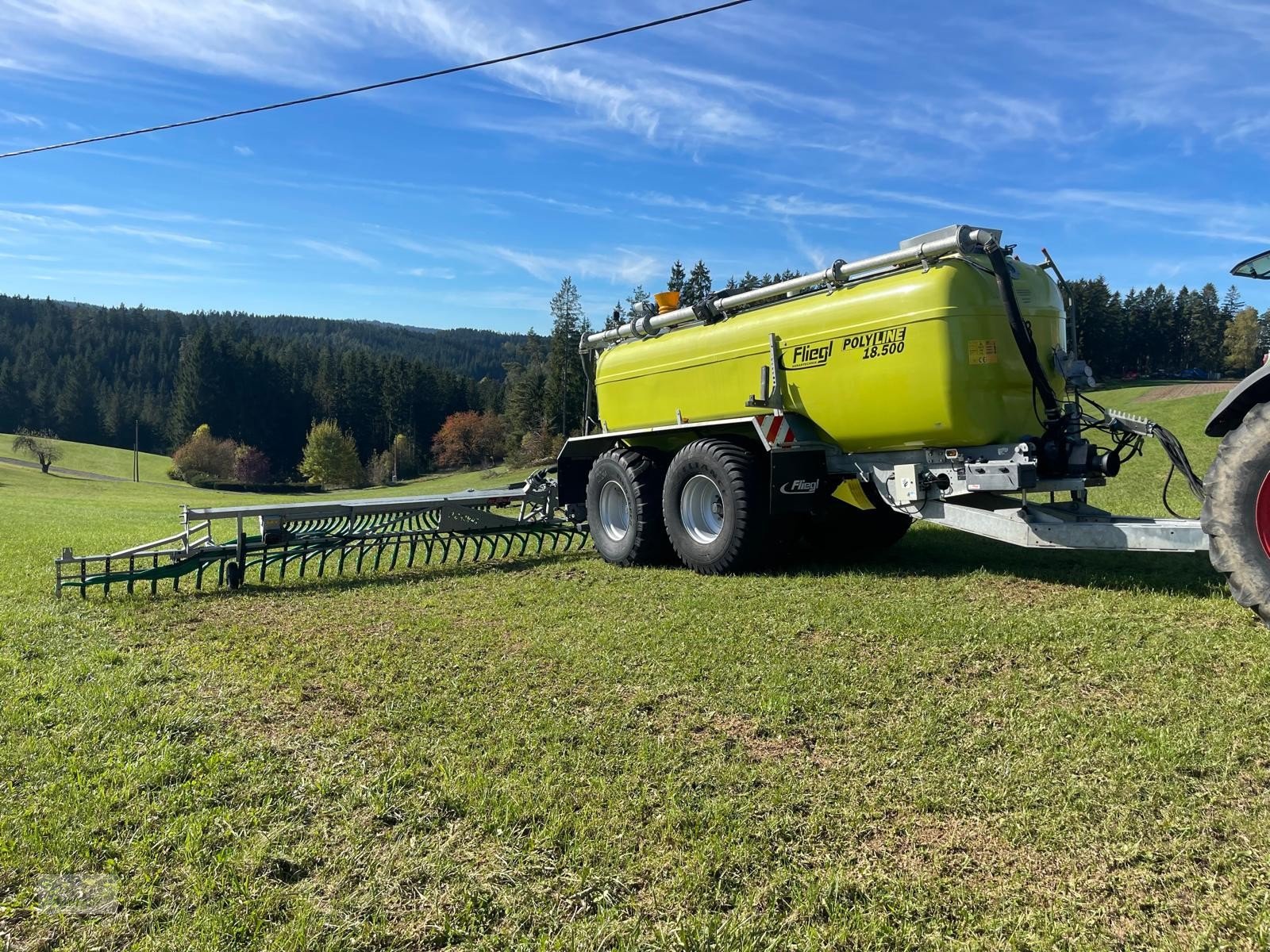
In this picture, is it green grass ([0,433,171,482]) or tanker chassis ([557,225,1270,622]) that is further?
green grass ([0,433,171,482])

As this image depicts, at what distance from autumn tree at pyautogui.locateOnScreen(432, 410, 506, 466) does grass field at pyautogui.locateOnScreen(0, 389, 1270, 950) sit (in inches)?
3313

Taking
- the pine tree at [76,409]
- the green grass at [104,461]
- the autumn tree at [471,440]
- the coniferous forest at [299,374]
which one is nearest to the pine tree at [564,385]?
the coniferous forest at [299,374]

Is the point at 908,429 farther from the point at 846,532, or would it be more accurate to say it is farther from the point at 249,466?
the point at 249,466

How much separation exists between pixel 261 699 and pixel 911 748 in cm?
363

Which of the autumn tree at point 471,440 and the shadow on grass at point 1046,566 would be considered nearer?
the shadow on grass at point 1046,566

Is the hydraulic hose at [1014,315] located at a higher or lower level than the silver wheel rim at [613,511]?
higher

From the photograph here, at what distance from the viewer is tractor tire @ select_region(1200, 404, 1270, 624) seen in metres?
4.71

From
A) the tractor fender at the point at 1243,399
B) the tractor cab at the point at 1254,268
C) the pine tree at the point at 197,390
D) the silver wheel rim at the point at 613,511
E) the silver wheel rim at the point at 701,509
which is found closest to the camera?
the tractor fender at the point at 1243,399

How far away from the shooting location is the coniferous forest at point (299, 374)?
66875 millimetres

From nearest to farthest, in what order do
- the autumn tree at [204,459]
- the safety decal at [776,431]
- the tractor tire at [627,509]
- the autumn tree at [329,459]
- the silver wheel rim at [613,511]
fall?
1. the safety decal at [776,431]
2. the tractor tire at [627,509]
3. the silver wheel rim at [613,511]
4. the autumn tree at [204,459]
5. the autumn tree at [329,459]

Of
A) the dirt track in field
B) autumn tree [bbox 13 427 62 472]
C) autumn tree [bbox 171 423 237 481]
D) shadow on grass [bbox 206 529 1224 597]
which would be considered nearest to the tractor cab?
shadow on grass [bbox 206 529 1224 597]

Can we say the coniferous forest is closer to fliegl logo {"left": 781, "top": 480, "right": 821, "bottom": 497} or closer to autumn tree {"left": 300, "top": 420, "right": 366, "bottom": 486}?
autumn tree {"left": 300, "top": 420, "right": 366, "bottom": 486}

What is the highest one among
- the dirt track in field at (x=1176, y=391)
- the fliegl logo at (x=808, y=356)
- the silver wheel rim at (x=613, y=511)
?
the dirt track in field at (x=1176, y=391)

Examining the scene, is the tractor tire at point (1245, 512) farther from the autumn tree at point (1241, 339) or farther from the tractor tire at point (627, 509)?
the autumn tree at point (1241, 339)
